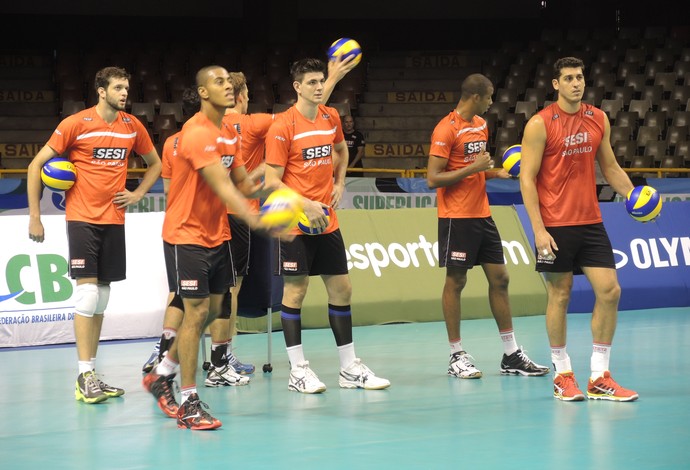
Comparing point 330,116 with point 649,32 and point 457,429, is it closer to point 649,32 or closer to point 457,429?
point 457,429

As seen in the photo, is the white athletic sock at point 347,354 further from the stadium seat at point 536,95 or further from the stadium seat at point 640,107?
the stadium seat at point 640,107

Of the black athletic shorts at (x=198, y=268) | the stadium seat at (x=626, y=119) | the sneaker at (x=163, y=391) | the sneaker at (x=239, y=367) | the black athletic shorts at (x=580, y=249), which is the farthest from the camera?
the stadium seat at (x=626, y=119)

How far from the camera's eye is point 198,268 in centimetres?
661

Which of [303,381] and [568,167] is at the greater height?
[568,167]

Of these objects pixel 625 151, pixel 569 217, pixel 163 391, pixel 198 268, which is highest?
pixel 625 151

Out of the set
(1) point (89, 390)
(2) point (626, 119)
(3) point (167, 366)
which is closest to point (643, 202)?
(3) point (167, 366)

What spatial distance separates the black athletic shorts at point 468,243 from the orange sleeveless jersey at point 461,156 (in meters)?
0.07

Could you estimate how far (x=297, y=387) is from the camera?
7.75 metres

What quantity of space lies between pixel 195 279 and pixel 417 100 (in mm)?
16761

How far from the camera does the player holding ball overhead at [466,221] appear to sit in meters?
8.39

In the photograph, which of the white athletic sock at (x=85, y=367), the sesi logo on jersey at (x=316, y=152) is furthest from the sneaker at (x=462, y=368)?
the white athletic sock at (x=85, y=367)

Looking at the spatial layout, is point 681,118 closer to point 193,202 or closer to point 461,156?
point 461,156

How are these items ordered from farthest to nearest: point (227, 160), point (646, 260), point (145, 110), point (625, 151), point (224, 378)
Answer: point (145, 110), point (625, 151), point (646, 260), point (224, 378), point (227, 160)

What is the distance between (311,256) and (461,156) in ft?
5.05
